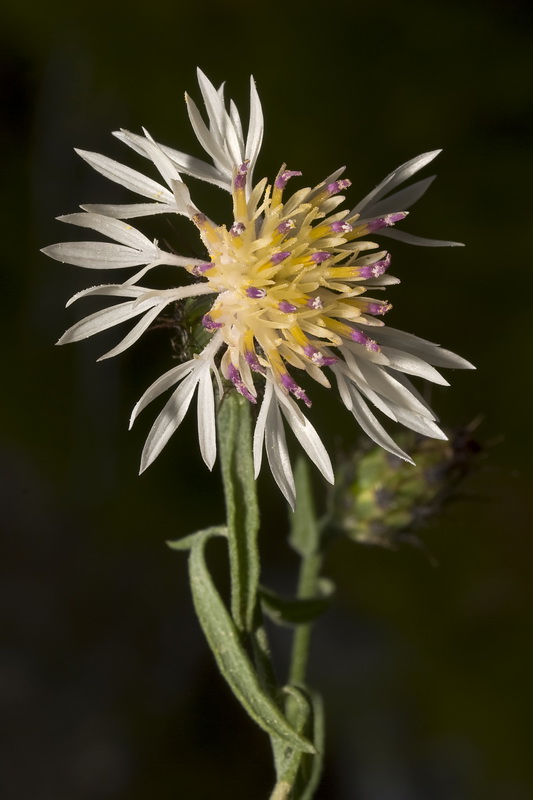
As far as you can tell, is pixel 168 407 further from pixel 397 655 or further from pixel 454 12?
pixel 454 12

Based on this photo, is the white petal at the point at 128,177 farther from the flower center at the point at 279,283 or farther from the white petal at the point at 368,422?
the white petal at the point at 368,422

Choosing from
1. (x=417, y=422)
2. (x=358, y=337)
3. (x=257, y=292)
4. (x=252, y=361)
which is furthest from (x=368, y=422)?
(x=257, y=292)

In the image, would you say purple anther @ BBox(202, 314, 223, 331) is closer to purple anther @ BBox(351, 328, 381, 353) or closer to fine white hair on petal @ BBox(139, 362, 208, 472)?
fine white hair on petal @ BBox(139, 362, 208, 472)

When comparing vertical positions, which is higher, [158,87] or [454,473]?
[158,87]

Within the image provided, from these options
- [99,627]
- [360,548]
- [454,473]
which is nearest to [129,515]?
[99,627]

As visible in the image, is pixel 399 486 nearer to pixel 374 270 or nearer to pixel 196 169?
pixel 374 270

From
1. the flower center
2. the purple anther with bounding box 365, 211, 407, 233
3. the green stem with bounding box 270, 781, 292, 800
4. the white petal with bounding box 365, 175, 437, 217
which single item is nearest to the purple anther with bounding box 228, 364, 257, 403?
the flower center
